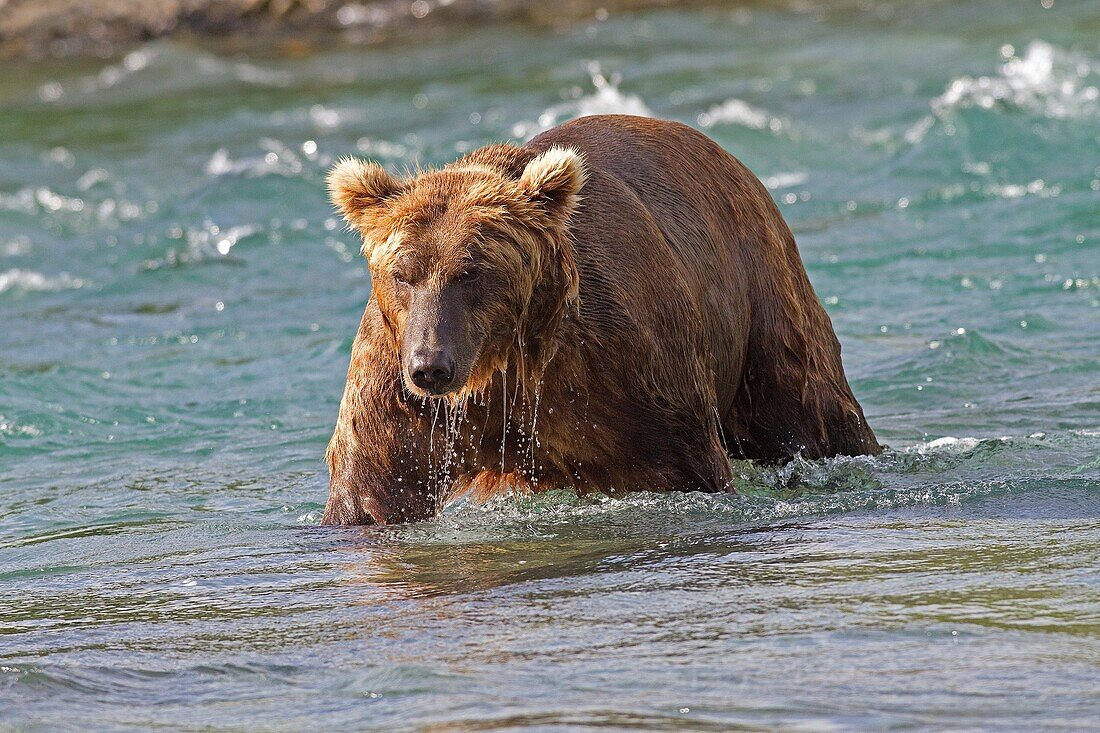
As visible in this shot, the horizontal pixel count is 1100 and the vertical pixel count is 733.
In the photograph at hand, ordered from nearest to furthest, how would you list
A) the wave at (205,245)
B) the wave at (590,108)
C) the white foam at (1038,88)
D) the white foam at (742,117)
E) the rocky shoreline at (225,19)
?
1. the wave at (205,245)
2. the white foam at (1038,88)
3. the white foam at (742,117)
4. the wave at (590,108)
5. the rocky shoreline at (225,19)

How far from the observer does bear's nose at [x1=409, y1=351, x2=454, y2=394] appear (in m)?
4.78

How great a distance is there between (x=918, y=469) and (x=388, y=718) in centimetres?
335

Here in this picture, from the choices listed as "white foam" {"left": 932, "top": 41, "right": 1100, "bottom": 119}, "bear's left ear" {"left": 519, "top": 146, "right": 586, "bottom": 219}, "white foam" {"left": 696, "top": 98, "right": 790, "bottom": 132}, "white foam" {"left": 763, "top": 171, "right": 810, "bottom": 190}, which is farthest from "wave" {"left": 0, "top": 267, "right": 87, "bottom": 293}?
"bear's left ear" {"left": 519, "top": 146, "right": 586, "bottom": 219}

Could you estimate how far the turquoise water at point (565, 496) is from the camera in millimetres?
3875

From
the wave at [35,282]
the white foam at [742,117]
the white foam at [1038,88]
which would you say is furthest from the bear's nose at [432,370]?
the white foam at [1038,88]

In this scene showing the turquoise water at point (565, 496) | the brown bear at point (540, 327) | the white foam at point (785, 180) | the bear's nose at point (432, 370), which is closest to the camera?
the turquoise water at point (565, 496)

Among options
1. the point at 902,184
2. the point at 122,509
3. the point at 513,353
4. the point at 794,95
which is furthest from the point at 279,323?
the point at 794,95

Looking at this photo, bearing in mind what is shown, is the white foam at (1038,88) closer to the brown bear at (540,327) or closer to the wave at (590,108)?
the wave at (590,108)

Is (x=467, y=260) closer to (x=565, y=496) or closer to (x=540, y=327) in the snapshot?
(x=540, y=327)

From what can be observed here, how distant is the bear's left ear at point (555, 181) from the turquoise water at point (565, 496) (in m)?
1.01

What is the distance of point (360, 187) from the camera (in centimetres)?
521

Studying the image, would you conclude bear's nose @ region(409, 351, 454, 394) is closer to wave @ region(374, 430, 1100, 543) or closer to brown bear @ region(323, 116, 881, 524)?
brown bear @ region(323, 116, 881, 524)

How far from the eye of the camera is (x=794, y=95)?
637 inches

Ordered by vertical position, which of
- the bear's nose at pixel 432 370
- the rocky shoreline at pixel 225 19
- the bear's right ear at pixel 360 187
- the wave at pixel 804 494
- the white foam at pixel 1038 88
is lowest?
the wave at pixel 804 494
